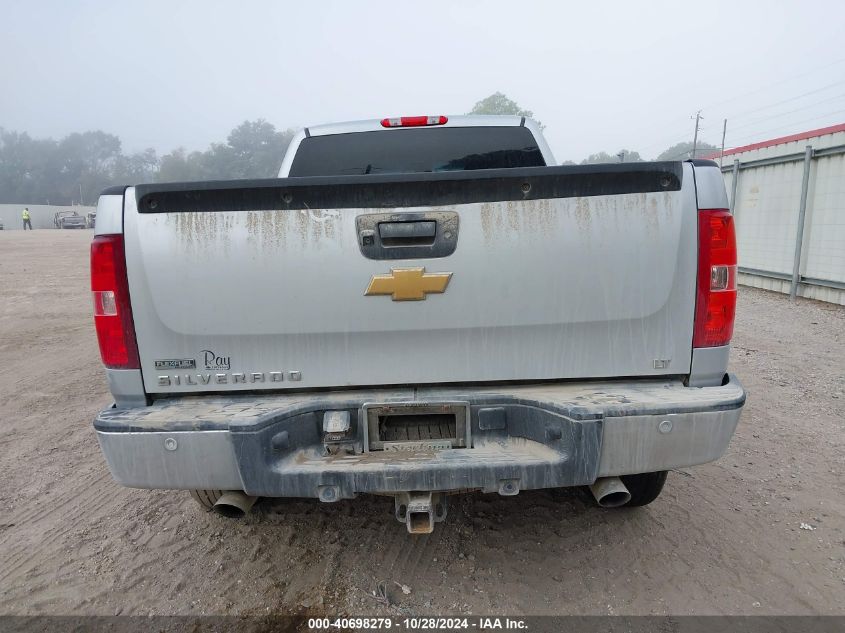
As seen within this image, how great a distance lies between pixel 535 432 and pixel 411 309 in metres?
0.69

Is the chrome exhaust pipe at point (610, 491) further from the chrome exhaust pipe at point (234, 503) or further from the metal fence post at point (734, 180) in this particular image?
the metal fence post at point (734, 180)

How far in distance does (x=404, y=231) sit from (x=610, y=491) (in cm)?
136

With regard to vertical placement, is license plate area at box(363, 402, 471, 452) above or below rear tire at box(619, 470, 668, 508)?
above

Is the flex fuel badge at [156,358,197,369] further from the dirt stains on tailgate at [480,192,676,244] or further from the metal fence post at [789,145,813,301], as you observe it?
the metal fence post at [789,145,813,301]

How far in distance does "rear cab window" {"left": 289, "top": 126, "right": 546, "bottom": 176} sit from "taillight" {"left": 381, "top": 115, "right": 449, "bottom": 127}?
0.46ft

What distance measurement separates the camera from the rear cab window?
3.93 meters

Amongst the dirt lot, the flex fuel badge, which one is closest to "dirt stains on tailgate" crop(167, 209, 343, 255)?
the flex fuel badge

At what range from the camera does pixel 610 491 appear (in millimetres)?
2283

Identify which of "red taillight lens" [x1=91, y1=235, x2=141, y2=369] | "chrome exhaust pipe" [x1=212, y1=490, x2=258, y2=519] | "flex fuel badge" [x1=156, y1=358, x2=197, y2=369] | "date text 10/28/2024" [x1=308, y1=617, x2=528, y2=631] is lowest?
"date text 10/28/2024" [x1=308, y1=617, x2=528, y2=631]

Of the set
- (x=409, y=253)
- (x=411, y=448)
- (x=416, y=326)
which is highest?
(x=409, y=253)

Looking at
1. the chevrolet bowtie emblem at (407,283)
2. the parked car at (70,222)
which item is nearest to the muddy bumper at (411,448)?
the chevrolet bowtie emblem at (407,283)

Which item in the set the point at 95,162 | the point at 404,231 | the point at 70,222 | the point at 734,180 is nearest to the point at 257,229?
the point at 404,231

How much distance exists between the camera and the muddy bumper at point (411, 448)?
2.03 metres

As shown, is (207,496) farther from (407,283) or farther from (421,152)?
(421,152)
